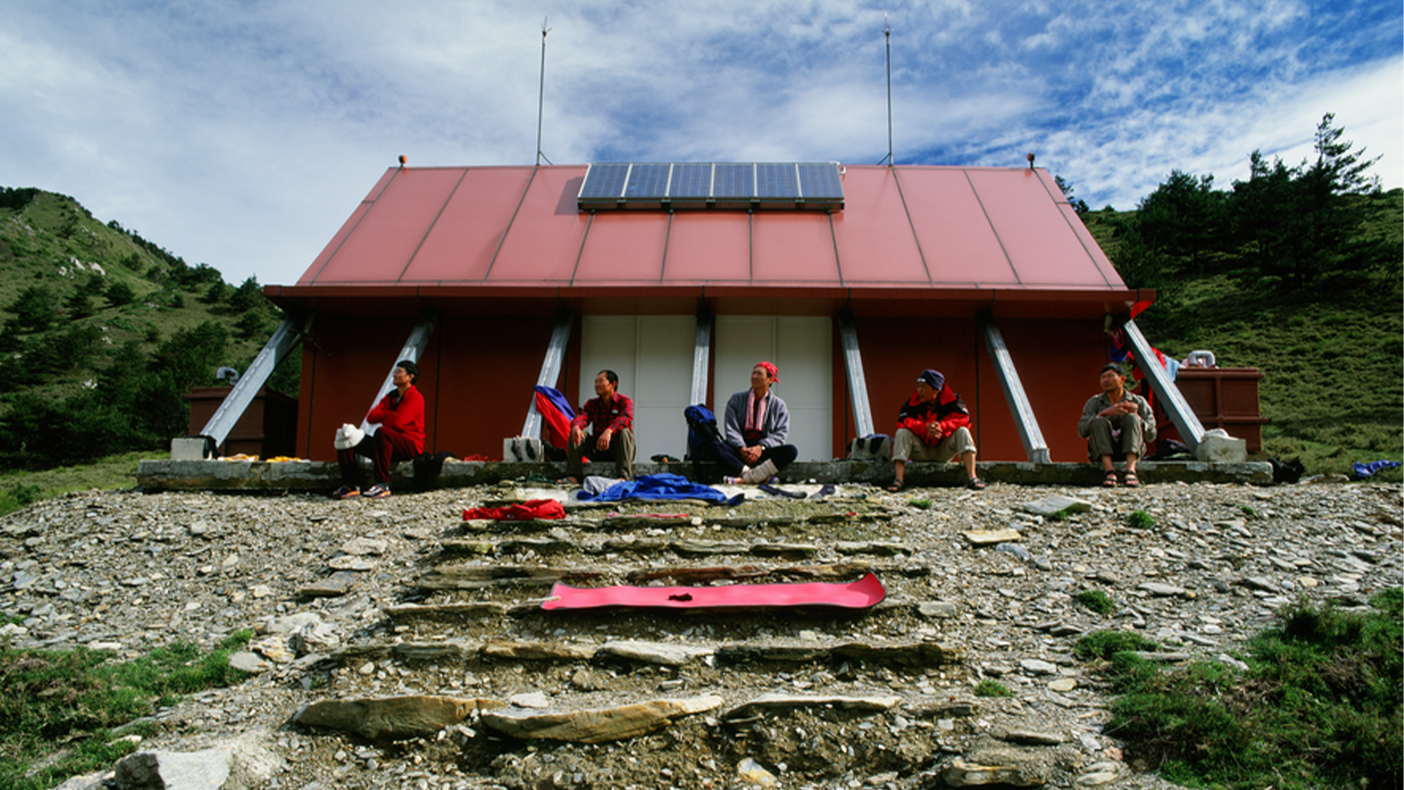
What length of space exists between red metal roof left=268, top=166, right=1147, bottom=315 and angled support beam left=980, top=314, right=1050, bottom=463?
0.57 meters

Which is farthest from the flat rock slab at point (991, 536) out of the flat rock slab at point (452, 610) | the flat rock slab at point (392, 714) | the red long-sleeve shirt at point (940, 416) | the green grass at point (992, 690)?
the flat rock slab at point (392, 714)

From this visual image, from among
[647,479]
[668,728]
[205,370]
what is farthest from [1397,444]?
[205,370]

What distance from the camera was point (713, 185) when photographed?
37.0 feet

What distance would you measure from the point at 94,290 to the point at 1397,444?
6347cm

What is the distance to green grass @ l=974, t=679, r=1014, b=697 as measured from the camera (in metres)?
3.45

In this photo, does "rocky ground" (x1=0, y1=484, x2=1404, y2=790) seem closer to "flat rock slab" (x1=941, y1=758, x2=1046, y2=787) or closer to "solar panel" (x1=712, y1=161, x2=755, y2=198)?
"flat rock slab" (x1=941, y1=758, x2=1046, y2=787)

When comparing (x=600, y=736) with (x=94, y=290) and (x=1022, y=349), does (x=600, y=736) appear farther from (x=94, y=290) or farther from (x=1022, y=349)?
(x=94, y=290)

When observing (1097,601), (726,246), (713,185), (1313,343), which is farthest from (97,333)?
(1313,343)

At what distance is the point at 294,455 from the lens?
10461 millimetres

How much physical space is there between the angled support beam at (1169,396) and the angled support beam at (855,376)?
10.7ft

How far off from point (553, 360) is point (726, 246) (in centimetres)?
281

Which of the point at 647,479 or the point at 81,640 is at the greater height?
the point at 647,479

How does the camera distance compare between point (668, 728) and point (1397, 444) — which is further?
point (1397, 444)

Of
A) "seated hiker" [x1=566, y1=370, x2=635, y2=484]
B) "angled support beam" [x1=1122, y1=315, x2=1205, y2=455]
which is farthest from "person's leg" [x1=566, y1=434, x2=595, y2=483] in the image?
"angled support beam" [x1=1122, y1=315, x2=1205, y2=455]
